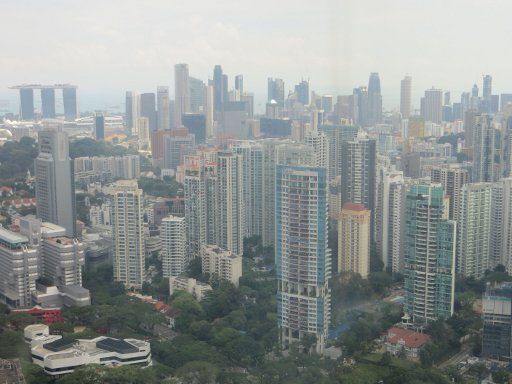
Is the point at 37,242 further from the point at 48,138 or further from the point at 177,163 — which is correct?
the point at 177,163

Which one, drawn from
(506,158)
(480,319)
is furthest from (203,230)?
(506,158)

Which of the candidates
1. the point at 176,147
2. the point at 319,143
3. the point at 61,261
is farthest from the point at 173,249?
the point at 176,147

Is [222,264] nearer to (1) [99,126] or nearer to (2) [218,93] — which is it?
(1) [99,126]

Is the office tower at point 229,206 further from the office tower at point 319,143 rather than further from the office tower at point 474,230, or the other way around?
the office tower at point 474,230

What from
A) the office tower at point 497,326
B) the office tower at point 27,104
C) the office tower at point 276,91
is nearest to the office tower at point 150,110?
the office tower at point 27,104

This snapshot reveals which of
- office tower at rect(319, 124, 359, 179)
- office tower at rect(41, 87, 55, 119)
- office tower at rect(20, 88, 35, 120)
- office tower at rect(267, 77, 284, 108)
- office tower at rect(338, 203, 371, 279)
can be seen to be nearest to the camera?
office tower at rect(338, 203, 371, 279)

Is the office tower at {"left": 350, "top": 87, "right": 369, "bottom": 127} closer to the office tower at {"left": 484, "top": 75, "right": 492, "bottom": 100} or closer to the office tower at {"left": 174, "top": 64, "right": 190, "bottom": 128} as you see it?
the office tower at {"left": 484, "top": 75, "right": 492, "bottom": 100}

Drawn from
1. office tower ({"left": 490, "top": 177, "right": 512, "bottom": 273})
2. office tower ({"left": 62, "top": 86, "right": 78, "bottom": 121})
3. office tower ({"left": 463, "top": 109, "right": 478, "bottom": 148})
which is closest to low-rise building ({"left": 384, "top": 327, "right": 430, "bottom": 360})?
office tower ({"left": 490, "top": 177, "right": 512, "bottom": 273})
